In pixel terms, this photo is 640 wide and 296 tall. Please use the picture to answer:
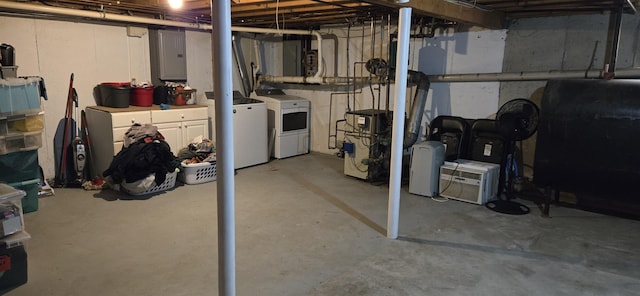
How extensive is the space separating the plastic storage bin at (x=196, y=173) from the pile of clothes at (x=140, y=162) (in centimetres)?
31

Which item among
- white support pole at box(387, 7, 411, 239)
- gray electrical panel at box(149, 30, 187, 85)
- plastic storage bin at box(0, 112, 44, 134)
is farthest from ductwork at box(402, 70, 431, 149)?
plastic storage bin at box(0, 112, 44, 134)

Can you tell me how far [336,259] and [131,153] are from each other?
97.8 inches

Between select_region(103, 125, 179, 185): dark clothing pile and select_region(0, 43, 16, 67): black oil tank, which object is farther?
select_region(103, 125, 179, 185): dark clothing pile

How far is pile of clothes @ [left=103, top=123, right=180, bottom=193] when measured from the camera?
4242 millimetres

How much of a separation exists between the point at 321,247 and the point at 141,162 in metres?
2.18

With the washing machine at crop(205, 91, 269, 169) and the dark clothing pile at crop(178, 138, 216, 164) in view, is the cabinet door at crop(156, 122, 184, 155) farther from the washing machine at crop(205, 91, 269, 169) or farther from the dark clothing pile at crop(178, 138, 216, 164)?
the washing machine at crop(205, 91, 269, 169)

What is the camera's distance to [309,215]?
399 centimetres

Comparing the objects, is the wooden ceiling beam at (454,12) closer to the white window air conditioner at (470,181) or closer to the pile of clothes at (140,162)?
the white window air conditioner at (470,181)

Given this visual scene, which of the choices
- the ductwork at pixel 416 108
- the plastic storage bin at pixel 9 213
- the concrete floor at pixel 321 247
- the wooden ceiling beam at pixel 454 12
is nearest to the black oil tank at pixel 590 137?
the concrete floor at pixel 321 247

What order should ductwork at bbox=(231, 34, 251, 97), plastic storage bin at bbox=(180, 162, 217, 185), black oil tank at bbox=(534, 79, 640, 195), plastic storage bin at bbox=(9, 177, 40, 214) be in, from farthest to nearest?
ductwork at bbox=(231, 34, 251, 97)
plastic storage bin at bbox=(180, 162, 217, 185)
plastic storage bin at bbox=(9, 177, 40, 214)
black oil tank at bbox=(534, 79, 640, 195)

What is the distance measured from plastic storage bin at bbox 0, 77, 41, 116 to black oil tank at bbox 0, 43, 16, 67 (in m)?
0.45

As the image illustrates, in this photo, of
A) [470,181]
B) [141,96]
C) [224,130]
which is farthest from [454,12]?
[141,96]

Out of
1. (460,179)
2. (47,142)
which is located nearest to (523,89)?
(460,179)

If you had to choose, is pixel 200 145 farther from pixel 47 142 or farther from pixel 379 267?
pixel 379 267
